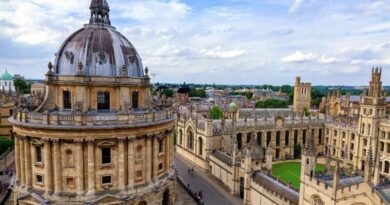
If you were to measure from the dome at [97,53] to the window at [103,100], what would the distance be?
6.14 ft

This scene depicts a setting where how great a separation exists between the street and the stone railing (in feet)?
56.5

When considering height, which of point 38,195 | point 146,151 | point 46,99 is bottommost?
point 38,195

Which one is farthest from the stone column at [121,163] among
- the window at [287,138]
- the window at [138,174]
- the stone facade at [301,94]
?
the stone facade at [301,94]

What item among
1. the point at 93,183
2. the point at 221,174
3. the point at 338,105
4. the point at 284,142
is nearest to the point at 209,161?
the point at 221,174

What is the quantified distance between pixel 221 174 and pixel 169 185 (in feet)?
50.2

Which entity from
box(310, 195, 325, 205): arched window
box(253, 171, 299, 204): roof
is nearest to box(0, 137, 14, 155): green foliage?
box(253, 171, 299, 204): roof

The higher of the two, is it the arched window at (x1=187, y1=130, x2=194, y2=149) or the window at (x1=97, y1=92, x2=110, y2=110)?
the window at (x1=97, y1=92, x2=110, y2=110)

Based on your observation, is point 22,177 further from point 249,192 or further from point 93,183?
point 249,192

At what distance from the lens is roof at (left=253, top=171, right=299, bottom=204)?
98.1 feet

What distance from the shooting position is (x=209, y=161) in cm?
5128

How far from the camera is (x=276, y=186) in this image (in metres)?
32.8

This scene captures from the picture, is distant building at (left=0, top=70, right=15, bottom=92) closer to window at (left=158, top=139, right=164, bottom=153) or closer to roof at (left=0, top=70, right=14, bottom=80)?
roof at (left=0, top=70, right=14, bottom=80)

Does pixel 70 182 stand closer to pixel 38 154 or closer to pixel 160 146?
pixel 38 154

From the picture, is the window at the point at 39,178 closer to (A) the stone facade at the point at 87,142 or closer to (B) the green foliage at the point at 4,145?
(A) the stone facade at the point at 87,142
